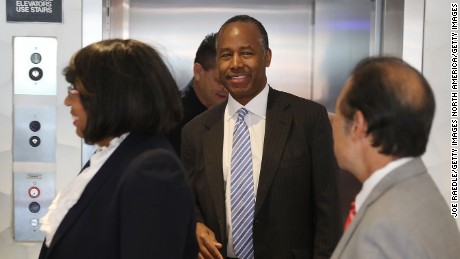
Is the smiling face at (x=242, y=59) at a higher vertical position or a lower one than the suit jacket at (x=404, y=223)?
higher

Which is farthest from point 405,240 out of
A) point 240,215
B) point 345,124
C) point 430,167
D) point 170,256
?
point 430,167

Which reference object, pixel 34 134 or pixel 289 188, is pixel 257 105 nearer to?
pixel 289 188

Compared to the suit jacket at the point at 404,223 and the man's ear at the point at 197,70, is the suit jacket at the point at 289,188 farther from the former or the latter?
the suit jacket at the point at 404,223

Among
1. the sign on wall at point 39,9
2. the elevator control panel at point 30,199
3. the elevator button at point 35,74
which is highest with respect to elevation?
the sign on wall at point 39,9

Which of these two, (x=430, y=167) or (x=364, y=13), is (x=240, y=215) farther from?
(x=364, y=13)

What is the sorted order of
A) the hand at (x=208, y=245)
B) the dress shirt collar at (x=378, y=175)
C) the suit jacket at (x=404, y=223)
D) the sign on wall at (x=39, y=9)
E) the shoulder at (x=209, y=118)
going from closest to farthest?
the suit jacket at (x=404, y=223) < the dress shirt collar at (x=378, y=175) < the hand at (x=208, y=245) < the shoulder at (x=209, y=118) < the sign on wall at (x=39, y=9)

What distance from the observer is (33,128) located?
3279 mm

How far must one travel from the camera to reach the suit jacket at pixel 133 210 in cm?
162

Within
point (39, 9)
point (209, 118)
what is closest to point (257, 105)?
point (209, 118)

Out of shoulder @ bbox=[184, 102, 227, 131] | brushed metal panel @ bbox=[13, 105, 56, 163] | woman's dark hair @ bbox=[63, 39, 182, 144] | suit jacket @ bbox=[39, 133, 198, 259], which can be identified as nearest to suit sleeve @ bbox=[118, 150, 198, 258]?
suit jacket @ bbox=[39, 133, 198, 259]

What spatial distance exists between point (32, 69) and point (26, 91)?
0.34 ft

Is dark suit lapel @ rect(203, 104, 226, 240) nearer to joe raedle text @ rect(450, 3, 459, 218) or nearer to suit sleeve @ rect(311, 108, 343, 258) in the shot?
suit sleeve @ rect(311, 108, 343, 258)

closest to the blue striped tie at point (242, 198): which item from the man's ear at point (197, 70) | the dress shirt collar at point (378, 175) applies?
the man's ear at point (197, 70)

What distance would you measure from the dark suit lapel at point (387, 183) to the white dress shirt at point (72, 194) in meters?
0.59
